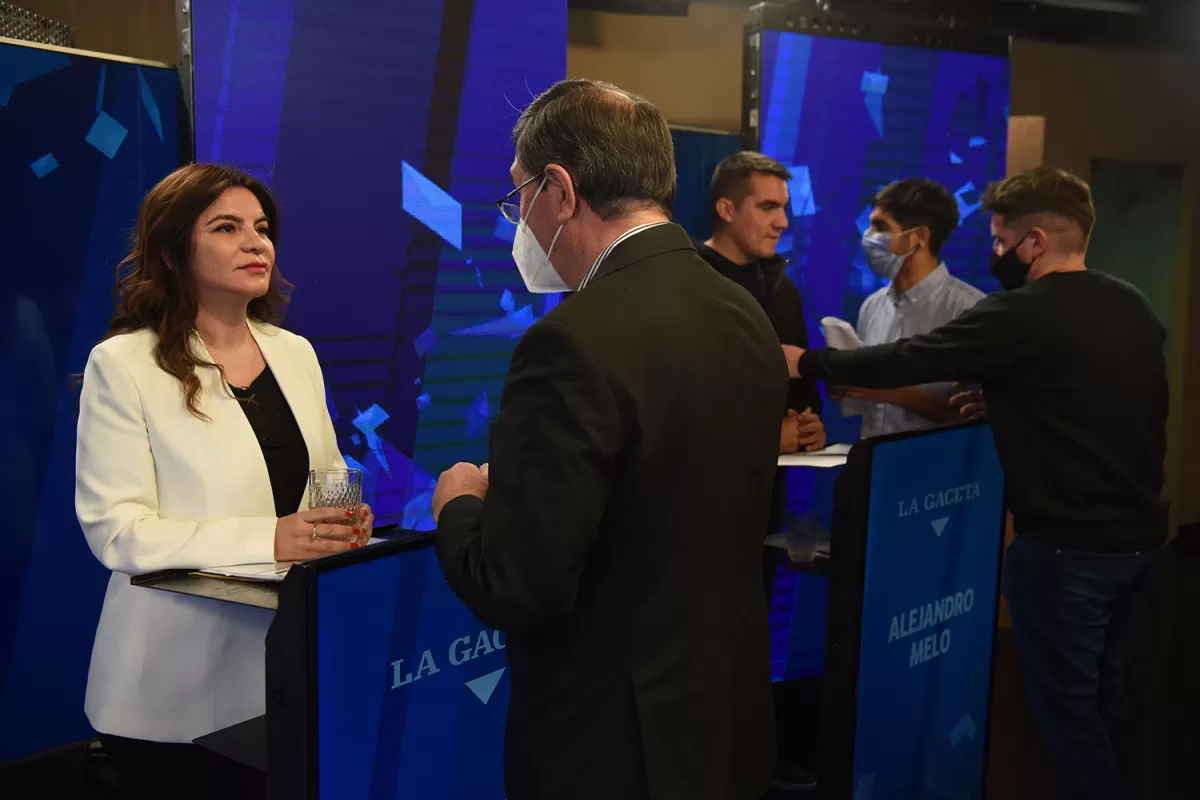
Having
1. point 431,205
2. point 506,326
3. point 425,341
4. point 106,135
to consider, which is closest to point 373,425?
point 425,341

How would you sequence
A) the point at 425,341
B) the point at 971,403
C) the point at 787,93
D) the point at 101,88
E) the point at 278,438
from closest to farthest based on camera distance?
the point at 278,438, the point at 101,88, the point at 425,341, the point at 971,403, the point at 787,93

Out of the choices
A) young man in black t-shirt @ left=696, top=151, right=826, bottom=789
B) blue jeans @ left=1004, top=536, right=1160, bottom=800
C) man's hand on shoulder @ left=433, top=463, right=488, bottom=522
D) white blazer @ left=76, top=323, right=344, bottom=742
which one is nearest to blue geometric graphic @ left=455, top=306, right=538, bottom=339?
young man in black t-shirt @ left=696, top=151, right=826, bottom=789

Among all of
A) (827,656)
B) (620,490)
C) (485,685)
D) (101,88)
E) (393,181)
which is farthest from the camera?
(393,181)

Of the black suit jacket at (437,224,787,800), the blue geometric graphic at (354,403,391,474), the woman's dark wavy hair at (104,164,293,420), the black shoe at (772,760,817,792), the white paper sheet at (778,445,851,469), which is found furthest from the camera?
the black shoe at (772,760,817,792)

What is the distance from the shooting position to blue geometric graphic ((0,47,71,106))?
278 cm

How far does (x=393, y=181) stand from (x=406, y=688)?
68.3 inches

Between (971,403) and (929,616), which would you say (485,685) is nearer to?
(929,616)

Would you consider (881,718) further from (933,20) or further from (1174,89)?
(1174,89)

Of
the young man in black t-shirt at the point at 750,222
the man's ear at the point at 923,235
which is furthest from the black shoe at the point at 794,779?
A: the man's ear at the point at 923,235

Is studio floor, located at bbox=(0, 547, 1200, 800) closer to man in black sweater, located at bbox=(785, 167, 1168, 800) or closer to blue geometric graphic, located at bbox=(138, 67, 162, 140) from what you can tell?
man in black sweater, located at bbox=(785, 167, 1168, 800)

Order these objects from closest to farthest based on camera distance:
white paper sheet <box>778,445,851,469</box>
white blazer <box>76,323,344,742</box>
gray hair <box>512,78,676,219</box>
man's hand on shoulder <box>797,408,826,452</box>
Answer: gray hair <box>512,78,676,219</box>
white blazer <box>76,323,344,742</box>
white paper sheet <box>778,445,851,469</box>
man's hand on shoulder <box>797,408,826,452</box>

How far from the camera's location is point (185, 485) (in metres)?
1.97

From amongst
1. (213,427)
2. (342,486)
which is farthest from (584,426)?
(213,427)

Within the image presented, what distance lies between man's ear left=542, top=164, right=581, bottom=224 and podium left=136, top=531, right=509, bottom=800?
607 millimetres
